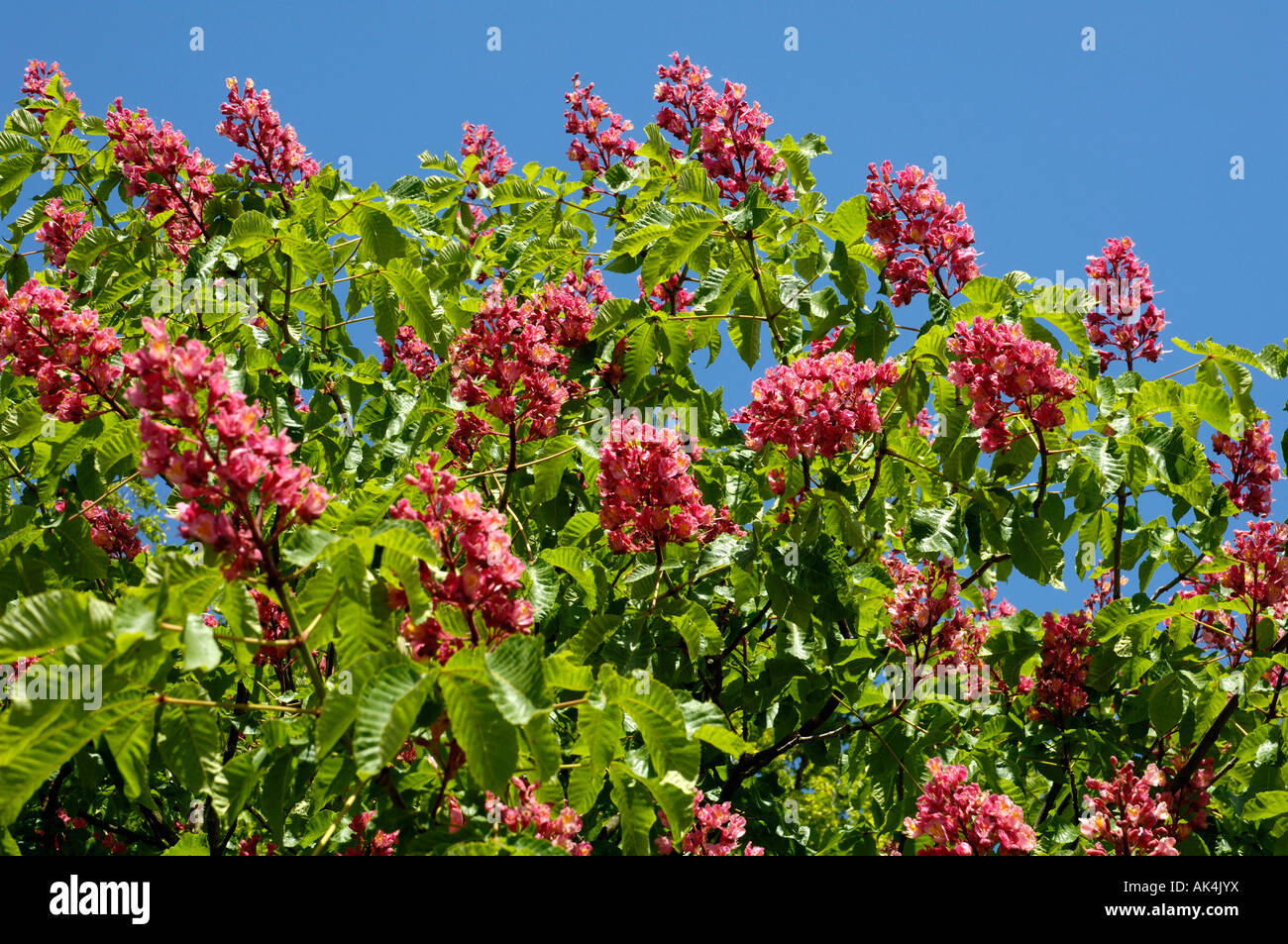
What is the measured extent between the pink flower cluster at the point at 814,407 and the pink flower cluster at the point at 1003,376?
0.37 metres

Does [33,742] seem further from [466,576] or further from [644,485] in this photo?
[644,485]

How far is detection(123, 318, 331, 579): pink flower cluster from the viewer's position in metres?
2.23

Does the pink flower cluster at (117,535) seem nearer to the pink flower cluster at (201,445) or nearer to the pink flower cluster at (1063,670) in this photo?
the pink flower cluster at (201,445)

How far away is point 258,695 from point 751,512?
274 centimetres

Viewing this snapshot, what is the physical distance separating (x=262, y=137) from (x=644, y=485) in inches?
139

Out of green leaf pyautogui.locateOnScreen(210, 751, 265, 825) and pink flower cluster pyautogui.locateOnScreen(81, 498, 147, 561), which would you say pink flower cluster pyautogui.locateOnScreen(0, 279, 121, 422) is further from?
pink flower cluster pyautogui.locateOnScreen(81, 498, 147, 561)

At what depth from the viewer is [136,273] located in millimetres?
4602

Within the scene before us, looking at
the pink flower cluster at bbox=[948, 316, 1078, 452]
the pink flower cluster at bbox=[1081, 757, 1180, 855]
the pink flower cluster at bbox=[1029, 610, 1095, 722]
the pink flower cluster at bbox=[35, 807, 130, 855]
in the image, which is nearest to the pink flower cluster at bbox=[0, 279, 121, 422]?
the pink flower cluster at bbox=[35, 807, 130, 855]

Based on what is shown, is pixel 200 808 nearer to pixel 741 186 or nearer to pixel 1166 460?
pixel 741 186

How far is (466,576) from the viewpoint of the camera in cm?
244

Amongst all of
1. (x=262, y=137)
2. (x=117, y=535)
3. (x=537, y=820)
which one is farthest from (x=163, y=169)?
(x=537, y=820)

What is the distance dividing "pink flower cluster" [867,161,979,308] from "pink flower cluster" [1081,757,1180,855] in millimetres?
2138
